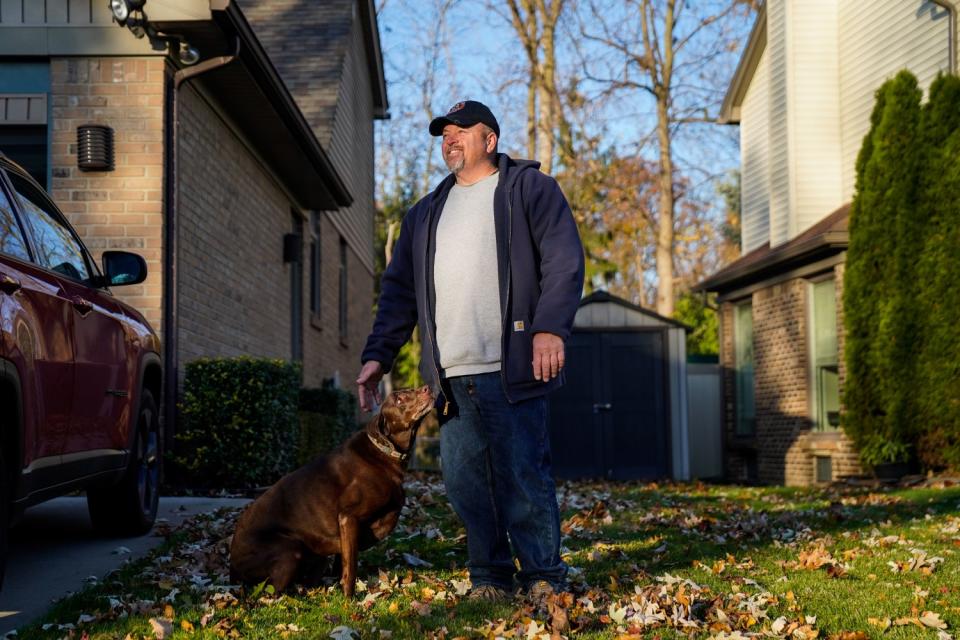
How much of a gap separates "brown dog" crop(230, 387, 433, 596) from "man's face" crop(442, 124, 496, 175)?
1021 millimetres

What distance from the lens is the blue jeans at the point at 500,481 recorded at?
4973mm

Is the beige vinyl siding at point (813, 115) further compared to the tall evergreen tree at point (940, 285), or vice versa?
the beige vinyl siding at point (813, 115)

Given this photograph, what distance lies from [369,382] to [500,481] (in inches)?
32.5

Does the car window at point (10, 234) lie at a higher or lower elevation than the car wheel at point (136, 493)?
higher

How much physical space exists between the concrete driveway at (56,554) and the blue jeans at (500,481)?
1940mm

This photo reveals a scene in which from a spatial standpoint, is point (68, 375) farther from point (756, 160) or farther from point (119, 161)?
point (756, 160)

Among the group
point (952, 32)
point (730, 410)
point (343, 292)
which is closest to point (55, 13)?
point (952, 32)

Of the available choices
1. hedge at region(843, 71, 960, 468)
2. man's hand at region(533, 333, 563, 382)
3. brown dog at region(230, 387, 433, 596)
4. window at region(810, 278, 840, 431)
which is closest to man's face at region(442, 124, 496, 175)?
man's hand at region(533, 333, 563, 382)

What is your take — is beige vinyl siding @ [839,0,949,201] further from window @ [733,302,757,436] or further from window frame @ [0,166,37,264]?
window frame @ [0,166,37,264]

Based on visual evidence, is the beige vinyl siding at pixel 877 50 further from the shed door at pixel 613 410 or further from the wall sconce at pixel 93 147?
the wall sconce at pixel 93 147

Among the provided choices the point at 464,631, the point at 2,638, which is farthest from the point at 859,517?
the point at 2,638

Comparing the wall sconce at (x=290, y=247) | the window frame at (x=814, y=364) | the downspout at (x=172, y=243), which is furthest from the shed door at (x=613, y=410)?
the downspout at (x=172, y=243)

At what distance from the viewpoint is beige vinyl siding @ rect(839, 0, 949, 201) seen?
16766mm

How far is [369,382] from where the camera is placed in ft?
17.9
